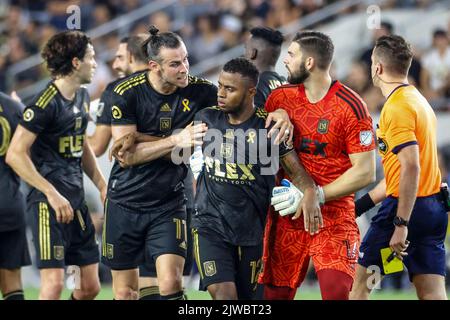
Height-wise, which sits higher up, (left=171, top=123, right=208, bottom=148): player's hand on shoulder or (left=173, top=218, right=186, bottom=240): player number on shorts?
(left=171, top=123, right=208, bottom=148): player's hand on shoulder

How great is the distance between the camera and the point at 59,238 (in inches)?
321

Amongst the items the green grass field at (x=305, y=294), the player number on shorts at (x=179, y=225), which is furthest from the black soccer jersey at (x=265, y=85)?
the green grass field at (x=305, y=294)

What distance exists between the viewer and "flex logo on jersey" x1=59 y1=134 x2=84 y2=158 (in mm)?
8242

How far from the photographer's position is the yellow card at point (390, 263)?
7.28 metres

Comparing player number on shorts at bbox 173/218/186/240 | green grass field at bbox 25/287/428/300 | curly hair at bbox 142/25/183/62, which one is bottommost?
green grass field at bbox 25/287/428/300

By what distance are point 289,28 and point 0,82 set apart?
4777mm

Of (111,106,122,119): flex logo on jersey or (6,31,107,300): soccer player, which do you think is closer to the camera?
(111,106,122,119): flex logo on jersey

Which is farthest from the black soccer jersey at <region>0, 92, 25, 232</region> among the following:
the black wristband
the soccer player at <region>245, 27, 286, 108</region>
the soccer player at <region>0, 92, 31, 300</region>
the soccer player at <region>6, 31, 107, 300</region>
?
the black wristband

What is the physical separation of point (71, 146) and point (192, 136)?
1.82 metres

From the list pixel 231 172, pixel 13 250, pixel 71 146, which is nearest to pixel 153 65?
pixel 231 172

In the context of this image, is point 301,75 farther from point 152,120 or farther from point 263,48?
point 263,48

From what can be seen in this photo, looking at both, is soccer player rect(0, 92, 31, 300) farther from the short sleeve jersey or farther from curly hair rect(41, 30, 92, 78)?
the short sleeve jersey

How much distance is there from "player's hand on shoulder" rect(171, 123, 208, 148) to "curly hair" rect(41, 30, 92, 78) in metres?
1.79
